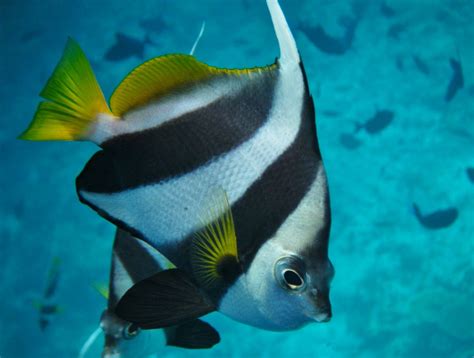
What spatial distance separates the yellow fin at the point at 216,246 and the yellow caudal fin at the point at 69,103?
22 cm

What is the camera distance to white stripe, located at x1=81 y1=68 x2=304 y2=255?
63 cm

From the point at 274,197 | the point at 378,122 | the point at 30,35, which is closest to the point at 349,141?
the point at 378,122

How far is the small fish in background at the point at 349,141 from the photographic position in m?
7.04

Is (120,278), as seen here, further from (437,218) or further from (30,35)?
(437,218)

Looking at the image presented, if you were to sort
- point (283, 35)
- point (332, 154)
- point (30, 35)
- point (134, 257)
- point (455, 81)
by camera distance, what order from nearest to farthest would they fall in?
point (283, 35) → point (134, 257) → point (30, 35) → point (455, 81) → point (332, 154)

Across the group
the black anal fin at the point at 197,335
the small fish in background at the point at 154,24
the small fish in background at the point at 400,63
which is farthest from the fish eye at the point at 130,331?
the small fish in background at the point at 400,63

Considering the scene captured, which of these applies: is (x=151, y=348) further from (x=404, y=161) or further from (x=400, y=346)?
(x=400, y=346)

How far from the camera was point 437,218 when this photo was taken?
283 inches

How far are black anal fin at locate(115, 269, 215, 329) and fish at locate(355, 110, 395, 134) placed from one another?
672 centimetres

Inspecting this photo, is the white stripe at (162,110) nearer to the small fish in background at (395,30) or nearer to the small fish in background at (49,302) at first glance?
the small fish in background at (49,302)

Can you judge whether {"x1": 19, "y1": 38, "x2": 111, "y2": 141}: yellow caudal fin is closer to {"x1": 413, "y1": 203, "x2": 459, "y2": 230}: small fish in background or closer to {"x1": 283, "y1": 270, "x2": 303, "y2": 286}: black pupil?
{"x1": 283, "y1": 270, "x2": 303, "y2": 286}: black pupil

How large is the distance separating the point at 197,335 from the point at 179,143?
47 cm

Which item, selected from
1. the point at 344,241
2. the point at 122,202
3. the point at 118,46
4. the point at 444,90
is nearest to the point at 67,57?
the point at 122,202

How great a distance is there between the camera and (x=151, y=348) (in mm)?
1342
